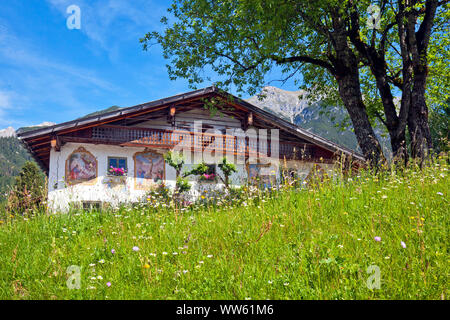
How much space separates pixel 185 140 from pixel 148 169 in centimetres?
253

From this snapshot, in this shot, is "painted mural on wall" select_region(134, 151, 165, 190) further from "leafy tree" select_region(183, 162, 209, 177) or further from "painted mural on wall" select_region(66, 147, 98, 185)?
"painted mural on wall" select_region(66, 147, 98, 185)

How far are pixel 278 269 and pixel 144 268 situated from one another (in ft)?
4.62

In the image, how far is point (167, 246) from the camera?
3.77 m

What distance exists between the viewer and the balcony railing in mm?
15039

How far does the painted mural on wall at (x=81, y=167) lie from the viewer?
14.3m

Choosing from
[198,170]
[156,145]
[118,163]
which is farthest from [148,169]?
A: [198,170]

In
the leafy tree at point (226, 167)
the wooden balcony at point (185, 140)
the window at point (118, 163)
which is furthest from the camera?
the leafy tree at point (226, 167)

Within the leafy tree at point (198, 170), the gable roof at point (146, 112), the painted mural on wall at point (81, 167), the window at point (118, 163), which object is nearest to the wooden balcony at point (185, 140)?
the gable roof at point (146, 112)

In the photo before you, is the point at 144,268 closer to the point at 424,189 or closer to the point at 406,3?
the point at 424,189

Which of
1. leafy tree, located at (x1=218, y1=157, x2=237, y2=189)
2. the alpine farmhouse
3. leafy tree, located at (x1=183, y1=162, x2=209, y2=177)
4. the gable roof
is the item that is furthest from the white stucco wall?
the gable roof

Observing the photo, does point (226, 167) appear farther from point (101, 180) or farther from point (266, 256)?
point (266, 256)

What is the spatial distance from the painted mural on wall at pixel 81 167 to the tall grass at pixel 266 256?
32.7 feet

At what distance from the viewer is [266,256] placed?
10.3 ft

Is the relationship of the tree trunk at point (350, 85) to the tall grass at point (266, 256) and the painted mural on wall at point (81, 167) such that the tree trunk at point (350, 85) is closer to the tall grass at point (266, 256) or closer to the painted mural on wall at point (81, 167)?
the tall grass at point (266, 256)
